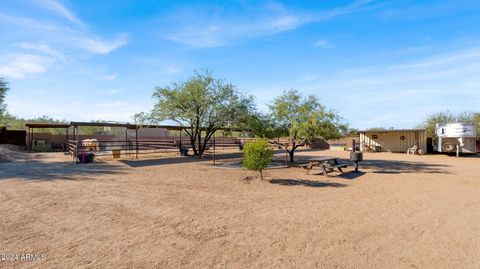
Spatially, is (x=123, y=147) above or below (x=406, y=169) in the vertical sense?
above

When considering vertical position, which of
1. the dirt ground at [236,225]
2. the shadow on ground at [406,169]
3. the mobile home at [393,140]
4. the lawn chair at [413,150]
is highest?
the mobile home at [393,140]

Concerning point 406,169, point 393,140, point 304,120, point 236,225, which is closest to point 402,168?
point 406,169

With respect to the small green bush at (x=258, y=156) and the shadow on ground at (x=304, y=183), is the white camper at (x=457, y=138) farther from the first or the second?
the small green bush at (x=258, y=156)

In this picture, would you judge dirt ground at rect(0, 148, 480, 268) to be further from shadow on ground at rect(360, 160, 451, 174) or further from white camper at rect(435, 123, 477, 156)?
white camper at rect(435, 123, 477, 156)

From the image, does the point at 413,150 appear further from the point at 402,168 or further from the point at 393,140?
the point at 402,168

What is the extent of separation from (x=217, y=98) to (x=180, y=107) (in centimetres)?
233

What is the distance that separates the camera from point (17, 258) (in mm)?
3414

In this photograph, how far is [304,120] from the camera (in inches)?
529

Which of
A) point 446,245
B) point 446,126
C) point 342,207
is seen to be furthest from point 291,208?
point 446,126

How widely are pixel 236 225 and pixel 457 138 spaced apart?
24896mm

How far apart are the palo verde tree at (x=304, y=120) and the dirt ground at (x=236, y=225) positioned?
4.69 m

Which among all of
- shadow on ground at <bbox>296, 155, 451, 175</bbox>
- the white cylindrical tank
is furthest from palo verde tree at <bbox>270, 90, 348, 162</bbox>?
the white cylindrical tank

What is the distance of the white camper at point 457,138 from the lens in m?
21.3

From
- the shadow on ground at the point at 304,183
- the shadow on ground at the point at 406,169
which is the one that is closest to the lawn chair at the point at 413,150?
the shadow on ground at the point at 406,169
